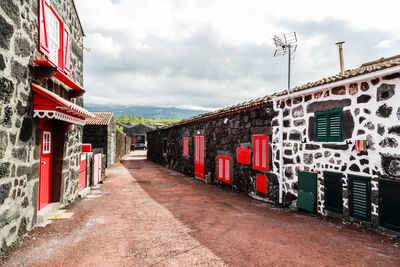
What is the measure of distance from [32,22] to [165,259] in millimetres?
5027

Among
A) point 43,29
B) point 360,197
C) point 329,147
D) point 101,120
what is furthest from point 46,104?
point 101,120

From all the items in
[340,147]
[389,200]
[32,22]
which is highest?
[32,22]

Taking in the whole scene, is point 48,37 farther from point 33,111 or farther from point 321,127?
point 321,127

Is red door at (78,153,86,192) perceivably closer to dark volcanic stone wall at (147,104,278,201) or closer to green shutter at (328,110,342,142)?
dark volcanic stone wall at (147,104,278,201)

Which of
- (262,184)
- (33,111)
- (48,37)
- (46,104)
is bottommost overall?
(262,184)

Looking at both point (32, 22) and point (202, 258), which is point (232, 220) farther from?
point (32, 22)

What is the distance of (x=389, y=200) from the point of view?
4.88 meters

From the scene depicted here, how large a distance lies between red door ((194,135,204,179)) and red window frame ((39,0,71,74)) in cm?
727

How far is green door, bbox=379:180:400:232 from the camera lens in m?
4.77

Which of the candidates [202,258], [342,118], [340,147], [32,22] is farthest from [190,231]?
[32,22]

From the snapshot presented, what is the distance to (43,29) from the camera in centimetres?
501

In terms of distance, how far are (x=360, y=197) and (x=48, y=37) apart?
788 cm

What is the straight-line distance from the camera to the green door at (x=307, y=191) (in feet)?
20.9

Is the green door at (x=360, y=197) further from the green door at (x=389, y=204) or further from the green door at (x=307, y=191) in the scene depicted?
the green door at (x=307, y=191)
